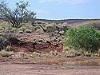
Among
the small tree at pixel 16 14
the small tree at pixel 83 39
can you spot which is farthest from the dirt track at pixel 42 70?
the small tree at pixel 16 14

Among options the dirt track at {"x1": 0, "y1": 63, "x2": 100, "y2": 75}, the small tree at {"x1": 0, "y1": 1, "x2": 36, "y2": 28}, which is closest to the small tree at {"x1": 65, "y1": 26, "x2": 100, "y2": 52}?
the dirt track at {"x1": 0, "y1": 63, "x2": 100, "y2": 75}

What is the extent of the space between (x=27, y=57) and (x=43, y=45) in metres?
11.9

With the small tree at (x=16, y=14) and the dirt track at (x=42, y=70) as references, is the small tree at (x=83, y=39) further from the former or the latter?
the small tree at (x=16, y=14)

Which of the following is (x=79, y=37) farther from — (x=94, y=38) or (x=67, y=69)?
(x=67, y=69)

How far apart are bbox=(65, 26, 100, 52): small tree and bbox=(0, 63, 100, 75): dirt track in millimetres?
8989

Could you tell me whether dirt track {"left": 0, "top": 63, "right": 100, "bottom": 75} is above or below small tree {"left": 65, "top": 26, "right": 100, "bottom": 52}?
below

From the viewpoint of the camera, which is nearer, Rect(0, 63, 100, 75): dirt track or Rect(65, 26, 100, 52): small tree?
Rect(0, 63, 100, 75): dirt track

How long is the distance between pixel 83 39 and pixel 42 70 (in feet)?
38.1

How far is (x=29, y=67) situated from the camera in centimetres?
2206

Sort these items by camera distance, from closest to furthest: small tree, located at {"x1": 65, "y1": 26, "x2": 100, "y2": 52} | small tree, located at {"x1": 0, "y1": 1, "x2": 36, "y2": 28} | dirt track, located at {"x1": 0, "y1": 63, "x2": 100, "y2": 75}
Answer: dirt track, located at {"x1": 0, "y1": 63, "x2": 100, "y2": 75} → small tree, located at {"x1": 65, "y1": 26, "x2": 100, "y2": 52} → small tree, located at {"x1": 0, "y1": 1, "x2": 36, "y2": 28}

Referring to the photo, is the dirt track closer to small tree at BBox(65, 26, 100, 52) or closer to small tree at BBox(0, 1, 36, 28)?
small tree at BBox(65, 26, 100, 52)

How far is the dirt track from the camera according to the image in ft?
64.6

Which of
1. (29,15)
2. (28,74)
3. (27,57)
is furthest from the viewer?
(29,15)

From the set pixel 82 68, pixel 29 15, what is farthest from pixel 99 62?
pixel 29 15
